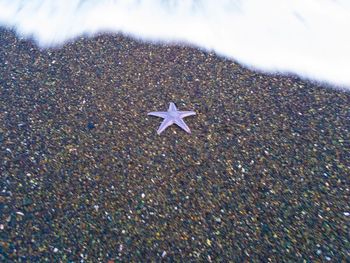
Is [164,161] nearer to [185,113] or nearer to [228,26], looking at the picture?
[185,113]

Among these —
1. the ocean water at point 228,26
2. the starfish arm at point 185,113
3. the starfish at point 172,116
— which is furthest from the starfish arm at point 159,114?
the ocean water at point 228,26

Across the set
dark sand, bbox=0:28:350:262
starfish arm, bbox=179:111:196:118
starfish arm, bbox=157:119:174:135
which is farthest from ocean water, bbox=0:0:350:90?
starfish arm, bbox=157:119:174:135

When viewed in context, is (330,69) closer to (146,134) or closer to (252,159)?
(252,159)

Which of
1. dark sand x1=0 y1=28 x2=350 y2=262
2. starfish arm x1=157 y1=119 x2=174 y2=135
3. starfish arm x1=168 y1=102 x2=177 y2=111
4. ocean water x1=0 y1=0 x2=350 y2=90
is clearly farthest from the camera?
ocean water x1=0 y1=0 x2=350 y2=90

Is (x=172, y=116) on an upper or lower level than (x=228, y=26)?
lower

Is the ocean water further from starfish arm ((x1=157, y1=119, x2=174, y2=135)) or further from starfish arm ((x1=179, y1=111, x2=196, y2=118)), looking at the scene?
starfish arm ((x1=157, y1=119, x2=174, y2=135))

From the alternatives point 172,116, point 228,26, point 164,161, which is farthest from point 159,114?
point 228,26
